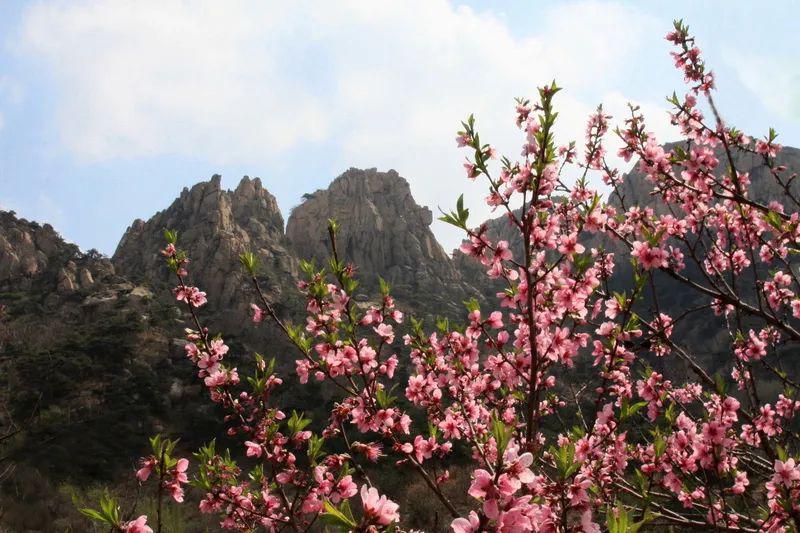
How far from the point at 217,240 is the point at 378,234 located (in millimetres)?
24544

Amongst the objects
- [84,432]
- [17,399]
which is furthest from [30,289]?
[84,432]

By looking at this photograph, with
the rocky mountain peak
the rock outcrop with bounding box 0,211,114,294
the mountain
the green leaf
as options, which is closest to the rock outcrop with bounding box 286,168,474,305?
the rocky mountain peak

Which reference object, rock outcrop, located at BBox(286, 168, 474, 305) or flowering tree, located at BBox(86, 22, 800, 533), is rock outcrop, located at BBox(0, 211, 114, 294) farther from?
flowering tree, located at BBox(86, 22, 800, 533)

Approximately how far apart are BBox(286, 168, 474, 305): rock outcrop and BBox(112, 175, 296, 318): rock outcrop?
16.2ft

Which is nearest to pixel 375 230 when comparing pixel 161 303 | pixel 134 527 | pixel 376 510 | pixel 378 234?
pixel 378 234

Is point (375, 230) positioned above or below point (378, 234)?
above

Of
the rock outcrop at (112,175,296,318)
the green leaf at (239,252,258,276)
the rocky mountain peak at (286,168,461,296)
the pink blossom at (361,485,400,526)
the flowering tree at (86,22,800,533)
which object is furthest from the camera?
the rocky mountain peak at (286,168,461,296)

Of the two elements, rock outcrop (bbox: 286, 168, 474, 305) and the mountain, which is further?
rock outcrop (bbox: 286, 168, 474, 305)

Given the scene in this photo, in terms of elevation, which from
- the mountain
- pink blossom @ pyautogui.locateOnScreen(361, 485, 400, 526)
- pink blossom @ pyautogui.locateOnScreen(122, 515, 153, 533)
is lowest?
pink blossom @ pyautogui.locateOnScreen(122, 515, 153, 533)

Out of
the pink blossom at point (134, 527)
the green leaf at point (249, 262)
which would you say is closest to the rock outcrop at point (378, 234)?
the green leaf at point (249, 262)

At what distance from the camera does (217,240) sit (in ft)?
189

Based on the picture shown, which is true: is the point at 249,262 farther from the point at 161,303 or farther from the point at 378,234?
the point at 378,234

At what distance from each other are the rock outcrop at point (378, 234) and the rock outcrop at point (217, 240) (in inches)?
195

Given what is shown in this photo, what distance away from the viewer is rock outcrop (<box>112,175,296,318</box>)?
54.7 metres
